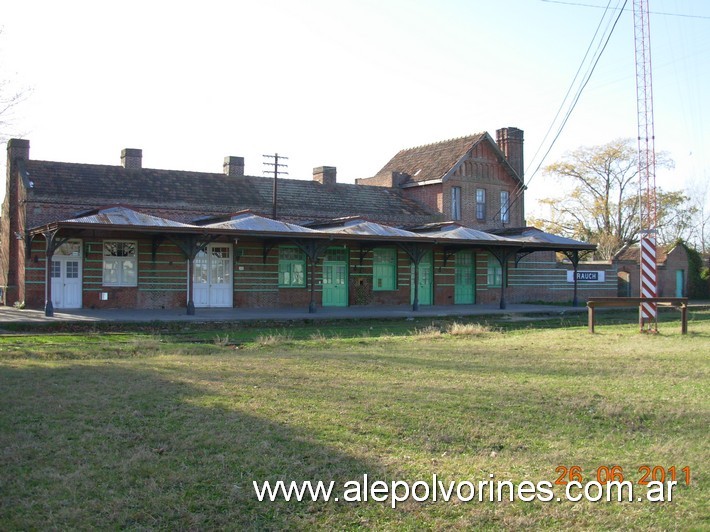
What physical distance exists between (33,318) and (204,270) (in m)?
7.46

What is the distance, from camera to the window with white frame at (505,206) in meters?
35.1

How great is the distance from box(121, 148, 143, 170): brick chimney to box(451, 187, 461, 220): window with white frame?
14.3 m

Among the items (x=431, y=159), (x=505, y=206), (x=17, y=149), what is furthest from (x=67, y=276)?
(x=505, y=206)

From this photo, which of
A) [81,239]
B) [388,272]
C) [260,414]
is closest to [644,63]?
[388,272]

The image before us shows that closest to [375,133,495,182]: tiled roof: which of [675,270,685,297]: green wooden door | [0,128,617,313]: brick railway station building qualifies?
[0,128,617,313]: brick railway station building

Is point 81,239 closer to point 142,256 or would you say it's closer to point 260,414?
point 142,256

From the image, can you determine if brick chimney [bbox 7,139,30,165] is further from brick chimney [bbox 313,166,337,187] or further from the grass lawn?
the grass lawn

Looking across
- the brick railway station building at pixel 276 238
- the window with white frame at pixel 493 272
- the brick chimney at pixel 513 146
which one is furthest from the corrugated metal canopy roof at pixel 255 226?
the brick chimney at pixel 513 146

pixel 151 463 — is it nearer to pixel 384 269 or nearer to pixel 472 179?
pixel 384 269

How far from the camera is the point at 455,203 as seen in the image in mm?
33812

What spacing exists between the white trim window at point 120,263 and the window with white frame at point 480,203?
666 inches

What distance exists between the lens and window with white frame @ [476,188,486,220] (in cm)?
3453

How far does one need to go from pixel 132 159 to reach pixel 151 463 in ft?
81.6
